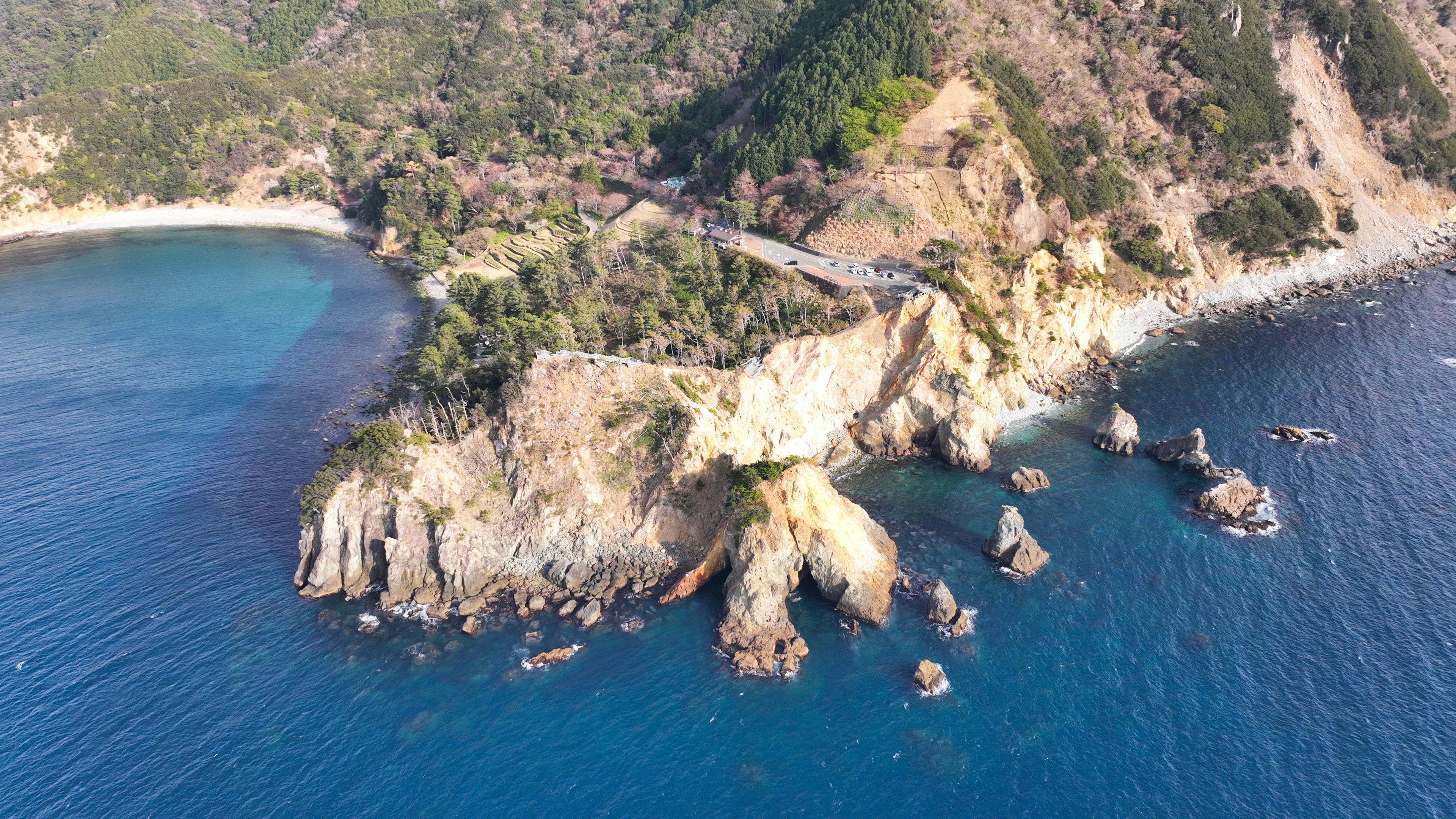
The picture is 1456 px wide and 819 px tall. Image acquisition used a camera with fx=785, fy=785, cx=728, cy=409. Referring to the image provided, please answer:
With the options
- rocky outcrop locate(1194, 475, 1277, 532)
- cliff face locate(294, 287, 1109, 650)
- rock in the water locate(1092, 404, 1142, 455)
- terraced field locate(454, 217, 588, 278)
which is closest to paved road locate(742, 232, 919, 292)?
cliff face locate(294, 287, 1109, 650)

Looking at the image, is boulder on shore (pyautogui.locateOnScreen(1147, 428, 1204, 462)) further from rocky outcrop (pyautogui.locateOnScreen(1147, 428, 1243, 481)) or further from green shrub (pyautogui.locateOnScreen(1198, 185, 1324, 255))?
green shrub (pyautogui.locateOnScreen(1198, 185, 1324, 255))

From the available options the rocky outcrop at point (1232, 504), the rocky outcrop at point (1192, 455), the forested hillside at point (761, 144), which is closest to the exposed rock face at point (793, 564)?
the forested hillside at point (761, 144)

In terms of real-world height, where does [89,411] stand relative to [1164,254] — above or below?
below

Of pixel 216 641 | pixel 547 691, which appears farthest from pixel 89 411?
pixel 547 691

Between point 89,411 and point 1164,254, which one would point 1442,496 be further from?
point 89,411

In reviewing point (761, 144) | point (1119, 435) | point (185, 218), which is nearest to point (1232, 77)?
point (761, 144)

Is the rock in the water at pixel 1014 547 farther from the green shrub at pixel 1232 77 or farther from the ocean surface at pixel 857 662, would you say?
the green shrub at pixel 1232 77
